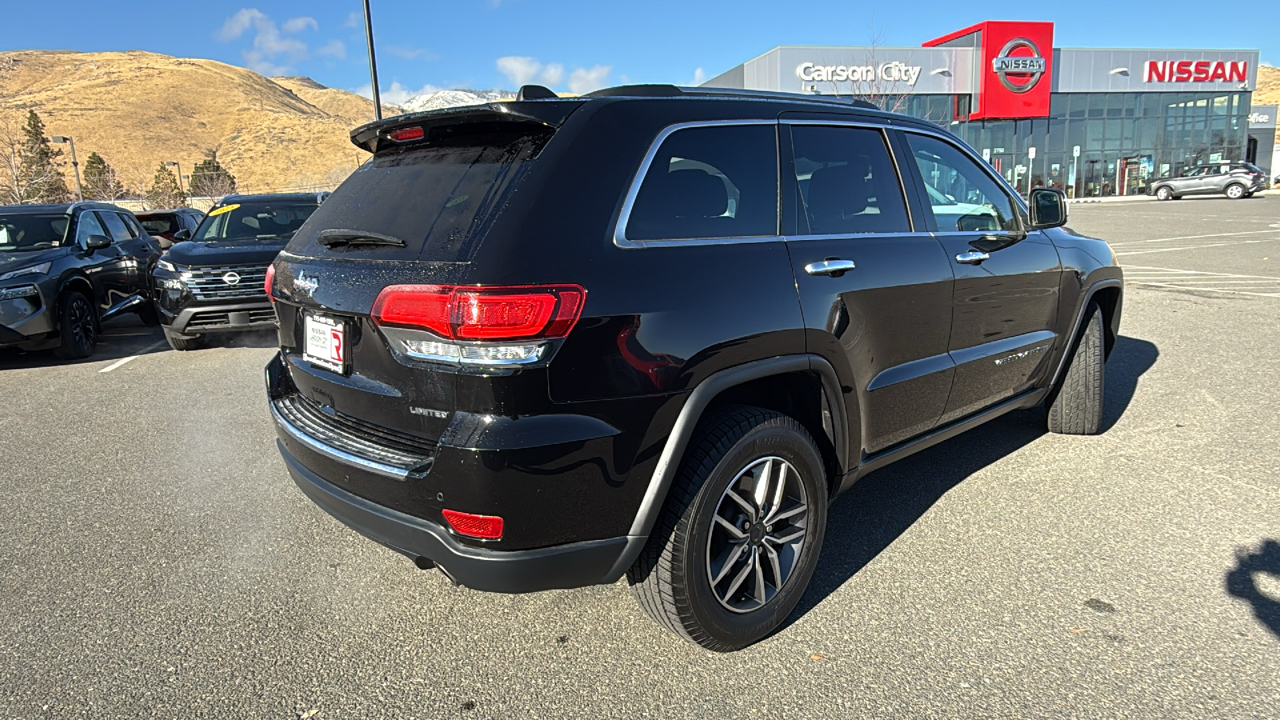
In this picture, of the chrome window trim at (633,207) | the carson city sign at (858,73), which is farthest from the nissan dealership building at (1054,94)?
the chrome window trim at (633,207)

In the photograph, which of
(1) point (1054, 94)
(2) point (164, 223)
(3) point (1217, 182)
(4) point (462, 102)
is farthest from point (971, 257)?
(1) point (1054, 94)

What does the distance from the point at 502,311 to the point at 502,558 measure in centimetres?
68

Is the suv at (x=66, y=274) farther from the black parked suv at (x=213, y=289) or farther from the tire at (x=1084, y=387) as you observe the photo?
the tire at (x=1084, y=387)

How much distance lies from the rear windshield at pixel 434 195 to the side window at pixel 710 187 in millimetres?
383

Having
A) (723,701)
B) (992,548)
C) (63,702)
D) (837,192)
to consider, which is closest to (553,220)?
(837,192)

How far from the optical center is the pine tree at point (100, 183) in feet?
163

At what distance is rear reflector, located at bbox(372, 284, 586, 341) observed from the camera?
6.62ft

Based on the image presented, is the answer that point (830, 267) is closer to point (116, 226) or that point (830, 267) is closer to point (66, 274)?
point (66, 274)

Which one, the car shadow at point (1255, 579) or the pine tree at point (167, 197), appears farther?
the pine tree at point (167, 197)

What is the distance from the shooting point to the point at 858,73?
34312mm

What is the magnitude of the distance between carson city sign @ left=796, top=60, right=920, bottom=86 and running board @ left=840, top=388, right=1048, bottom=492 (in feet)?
106

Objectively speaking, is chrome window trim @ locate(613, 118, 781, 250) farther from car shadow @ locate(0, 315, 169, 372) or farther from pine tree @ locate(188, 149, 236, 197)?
pine tree @ locate(188, 149, 236, 197)

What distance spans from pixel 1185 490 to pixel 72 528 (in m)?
5.39

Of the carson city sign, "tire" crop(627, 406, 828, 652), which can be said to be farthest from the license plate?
the carson city sign
